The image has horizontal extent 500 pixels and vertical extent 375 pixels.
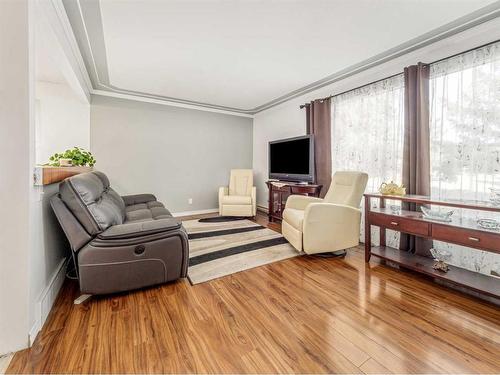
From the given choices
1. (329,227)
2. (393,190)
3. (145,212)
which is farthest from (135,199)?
(393,190)

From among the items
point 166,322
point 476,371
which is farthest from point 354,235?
point 166,322

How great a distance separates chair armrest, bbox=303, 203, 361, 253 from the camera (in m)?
2.47

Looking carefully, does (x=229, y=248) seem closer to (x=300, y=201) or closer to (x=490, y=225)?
(x=300, y=201)

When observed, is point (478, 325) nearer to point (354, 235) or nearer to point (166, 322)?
point (354, 235)

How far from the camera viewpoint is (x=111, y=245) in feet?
5.53

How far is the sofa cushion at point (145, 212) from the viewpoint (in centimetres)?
259

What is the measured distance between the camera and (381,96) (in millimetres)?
2916

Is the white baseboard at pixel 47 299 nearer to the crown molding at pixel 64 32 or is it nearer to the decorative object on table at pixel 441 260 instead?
the crown molding at pixel 64 32

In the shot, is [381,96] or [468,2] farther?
[381,96]

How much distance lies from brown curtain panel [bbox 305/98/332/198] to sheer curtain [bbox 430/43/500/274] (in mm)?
1343

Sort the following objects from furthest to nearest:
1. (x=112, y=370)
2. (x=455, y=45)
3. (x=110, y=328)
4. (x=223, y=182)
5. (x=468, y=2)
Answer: (x=223, y=182), (x=455, y=45), (x=468, y=2), (x=110, y=328), (x=112, y=370)

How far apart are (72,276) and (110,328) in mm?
1000

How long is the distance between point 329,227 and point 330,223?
0.05m

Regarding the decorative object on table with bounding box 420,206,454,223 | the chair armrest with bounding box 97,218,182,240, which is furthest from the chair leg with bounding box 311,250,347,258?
the chair armrest with bounding box 97,218,182,240
